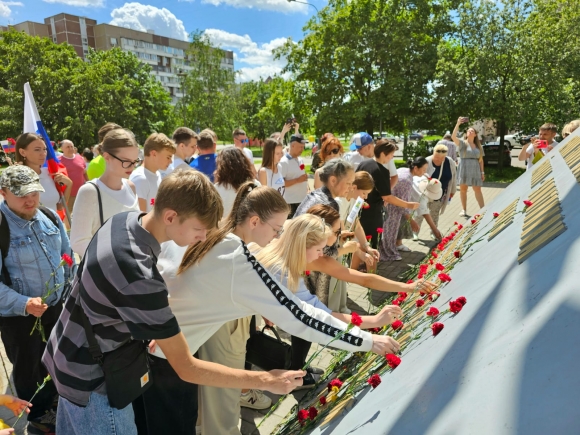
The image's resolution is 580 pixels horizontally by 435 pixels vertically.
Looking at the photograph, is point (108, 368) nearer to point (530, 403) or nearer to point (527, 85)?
point (530, 403)

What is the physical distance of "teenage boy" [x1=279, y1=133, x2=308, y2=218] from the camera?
647cm

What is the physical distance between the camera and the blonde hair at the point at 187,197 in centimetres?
158

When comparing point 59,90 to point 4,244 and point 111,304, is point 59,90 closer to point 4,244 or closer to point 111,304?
point 4,244

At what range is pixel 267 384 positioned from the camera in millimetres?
1708

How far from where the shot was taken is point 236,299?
6.11 feet

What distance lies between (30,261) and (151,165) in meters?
1.60

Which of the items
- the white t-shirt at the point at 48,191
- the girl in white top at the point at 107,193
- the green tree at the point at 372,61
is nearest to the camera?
the girl in white top at the point at 107,193

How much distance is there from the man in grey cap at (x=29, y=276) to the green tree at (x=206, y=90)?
3425 cm

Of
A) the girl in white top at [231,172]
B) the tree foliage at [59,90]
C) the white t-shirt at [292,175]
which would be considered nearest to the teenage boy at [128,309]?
the girl in white top at [231,172]

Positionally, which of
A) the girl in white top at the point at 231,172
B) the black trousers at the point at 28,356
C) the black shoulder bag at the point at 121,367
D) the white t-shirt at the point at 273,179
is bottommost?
the black trousers at the point at 28,356

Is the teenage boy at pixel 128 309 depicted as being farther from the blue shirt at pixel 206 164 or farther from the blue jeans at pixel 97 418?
the blue shirt at pixel 206 164

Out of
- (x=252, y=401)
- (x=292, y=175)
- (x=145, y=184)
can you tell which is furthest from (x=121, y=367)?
(x=292, y=175)

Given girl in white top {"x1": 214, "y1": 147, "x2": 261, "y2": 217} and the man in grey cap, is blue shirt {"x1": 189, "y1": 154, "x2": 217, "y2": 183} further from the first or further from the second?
the man in grey cap

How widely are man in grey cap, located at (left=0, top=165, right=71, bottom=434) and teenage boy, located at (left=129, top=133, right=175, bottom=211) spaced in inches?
42.8
